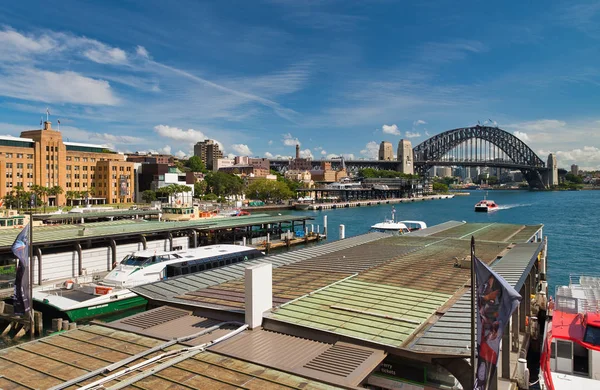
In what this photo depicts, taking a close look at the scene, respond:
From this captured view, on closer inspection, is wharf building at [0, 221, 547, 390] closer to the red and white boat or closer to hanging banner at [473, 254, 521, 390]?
hanging banner at [473, 254, 521, 390]

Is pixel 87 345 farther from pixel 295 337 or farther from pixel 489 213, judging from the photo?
pixel 489 213

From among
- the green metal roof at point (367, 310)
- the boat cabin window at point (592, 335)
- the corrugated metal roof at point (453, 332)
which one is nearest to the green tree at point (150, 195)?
the green metal roof at point (367, 310)

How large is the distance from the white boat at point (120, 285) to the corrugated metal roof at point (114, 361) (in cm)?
1336

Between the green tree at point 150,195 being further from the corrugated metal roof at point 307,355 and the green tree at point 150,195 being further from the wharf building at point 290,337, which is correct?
→ the corrugated metal roof at point 307,355

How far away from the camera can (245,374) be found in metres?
9.09

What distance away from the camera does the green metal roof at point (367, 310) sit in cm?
1136

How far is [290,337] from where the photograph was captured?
11.5m

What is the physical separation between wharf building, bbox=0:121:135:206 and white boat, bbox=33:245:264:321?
87.3 m

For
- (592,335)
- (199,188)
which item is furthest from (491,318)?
(199,188)

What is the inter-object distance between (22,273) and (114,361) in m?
10.6

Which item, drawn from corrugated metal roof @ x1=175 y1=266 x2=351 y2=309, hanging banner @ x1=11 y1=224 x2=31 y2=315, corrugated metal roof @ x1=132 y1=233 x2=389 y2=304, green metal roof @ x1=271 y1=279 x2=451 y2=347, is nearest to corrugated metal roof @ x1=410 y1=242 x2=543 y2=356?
green metal roof @ x1=271 y1=279 x2=451 y2=347

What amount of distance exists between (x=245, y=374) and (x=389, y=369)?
→ 394 centimetres

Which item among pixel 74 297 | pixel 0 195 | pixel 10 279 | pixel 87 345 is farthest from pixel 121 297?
pixel 0 195

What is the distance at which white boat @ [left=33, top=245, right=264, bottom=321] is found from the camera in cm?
2416
